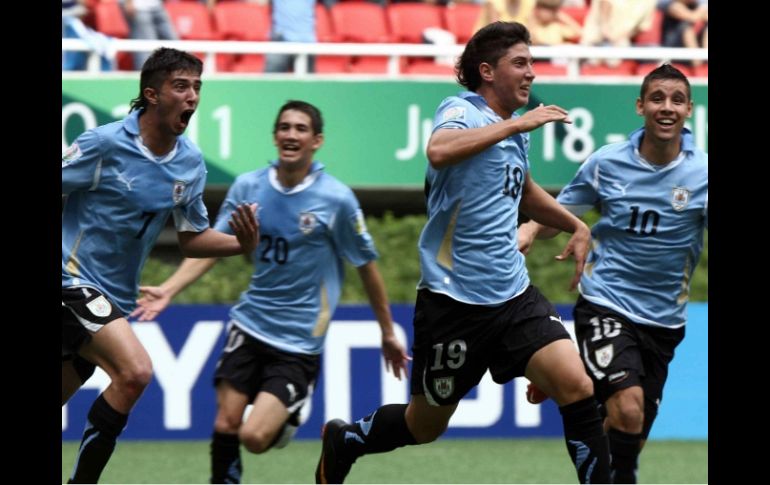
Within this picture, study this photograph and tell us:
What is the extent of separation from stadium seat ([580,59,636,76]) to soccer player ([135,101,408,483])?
6.73 meters

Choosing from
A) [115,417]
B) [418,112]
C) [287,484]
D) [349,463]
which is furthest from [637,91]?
[115,417]

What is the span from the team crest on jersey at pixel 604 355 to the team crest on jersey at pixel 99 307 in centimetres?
245

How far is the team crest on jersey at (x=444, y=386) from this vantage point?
713 centimetres

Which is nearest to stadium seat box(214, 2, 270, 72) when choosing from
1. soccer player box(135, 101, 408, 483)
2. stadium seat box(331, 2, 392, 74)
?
stadium seat box(331, 2, 392, 74)

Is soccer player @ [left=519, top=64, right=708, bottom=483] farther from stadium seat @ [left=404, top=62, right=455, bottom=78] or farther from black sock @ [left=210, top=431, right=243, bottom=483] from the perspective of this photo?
stadium seat @ [left=404, top=62, right=455, bottom=78]

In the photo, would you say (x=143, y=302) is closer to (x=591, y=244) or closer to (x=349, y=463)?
(x=349, y=463)

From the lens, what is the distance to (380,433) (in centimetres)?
770

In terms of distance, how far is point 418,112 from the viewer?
1433cm

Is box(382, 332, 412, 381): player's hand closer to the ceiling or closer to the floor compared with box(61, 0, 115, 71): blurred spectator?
closer to the floor

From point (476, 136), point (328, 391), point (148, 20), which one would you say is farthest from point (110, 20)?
point (476, 136)

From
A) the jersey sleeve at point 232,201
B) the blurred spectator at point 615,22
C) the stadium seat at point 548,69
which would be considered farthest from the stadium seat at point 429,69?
the jersey sleeve at point 232,201

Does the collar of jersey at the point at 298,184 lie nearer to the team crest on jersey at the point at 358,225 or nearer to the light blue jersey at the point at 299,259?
the light blue jersey at the point at 299,259

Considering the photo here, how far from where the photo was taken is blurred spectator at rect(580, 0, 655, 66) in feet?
49.4
